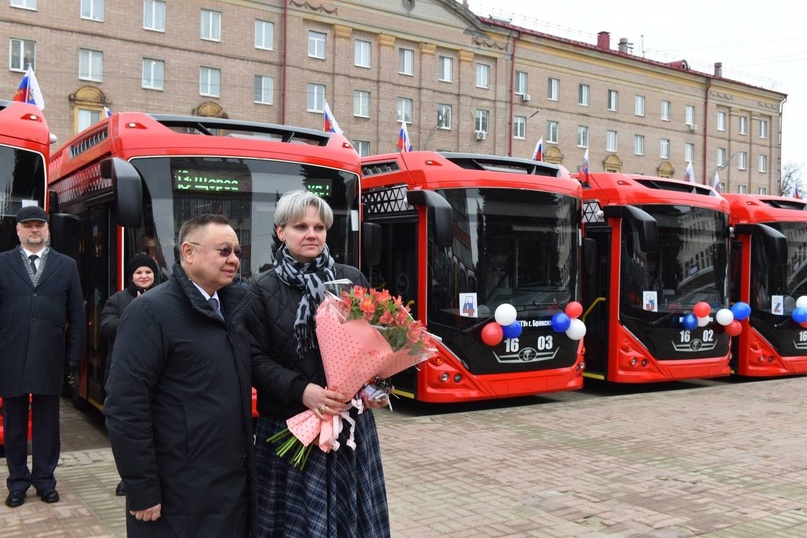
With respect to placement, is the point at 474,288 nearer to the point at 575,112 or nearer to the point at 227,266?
the point at 227,266

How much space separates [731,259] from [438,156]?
6.43 metres

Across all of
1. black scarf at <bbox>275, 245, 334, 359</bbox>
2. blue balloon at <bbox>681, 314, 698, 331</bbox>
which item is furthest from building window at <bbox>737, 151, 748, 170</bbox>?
black scarf at <bbox>275, 245, 334, 359</bbox>

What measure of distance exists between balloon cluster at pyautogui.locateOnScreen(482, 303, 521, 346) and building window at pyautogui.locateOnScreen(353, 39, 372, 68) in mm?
30315

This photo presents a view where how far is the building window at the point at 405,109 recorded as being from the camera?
130 feet

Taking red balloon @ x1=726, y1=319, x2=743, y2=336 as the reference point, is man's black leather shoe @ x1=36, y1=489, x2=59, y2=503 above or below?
below

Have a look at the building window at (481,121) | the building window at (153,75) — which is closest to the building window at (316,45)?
the building window at (153,75)

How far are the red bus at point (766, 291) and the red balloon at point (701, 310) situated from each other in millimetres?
1887

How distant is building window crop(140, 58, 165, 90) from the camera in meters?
32.8

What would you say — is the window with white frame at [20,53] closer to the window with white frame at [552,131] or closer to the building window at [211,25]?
the building window at [211,25]

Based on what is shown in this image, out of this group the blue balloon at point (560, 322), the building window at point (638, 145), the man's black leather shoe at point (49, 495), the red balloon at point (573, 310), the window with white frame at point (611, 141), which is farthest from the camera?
the building window at point (638, 145)

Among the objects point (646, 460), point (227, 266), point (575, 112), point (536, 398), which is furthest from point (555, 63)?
point (227, 266)

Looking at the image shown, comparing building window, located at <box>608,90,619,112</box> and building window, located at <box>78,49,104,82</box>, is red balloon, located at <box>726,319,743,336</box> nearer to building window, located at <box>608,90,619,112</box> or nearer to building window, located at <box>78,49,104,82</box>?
building window, located at <box>78,49,104,82</box>

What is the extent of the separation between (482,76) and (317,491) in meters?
40.9

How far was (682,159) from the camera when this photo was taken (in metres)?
52.9
